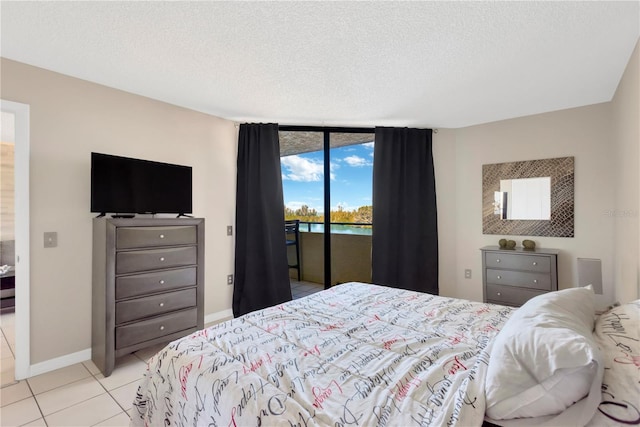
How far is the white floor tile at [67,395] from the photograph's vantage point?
1.98 m

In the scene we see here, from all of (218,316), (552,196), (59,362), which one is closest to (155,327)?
(59,362)

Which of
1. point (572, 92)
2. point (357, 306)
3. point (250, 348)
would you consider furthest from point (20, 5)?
point (572, 92)

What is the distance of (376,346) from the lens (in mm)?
1414

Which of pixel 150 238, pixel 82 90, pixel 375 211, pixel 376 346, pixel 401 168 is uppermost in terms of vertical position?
pixel 82 90

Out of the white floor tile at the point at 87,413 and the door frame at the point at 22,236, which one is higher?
the door frame at the point at 22,236

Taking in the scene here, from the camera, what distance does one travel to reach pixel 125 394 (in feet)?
6.95

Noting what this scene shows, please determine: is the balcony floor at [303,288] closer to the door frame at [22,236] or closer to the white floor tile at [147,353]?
the white floor tile at [147,353]

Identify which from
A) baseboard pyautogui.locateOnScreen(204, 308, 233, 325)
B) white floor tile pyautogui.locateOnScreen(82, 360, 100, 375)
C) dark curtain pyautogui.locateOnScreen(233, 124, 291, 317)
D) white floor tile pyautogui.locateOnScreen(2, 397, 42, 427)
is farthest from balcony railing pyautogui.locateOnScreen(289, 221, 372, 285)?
white floor tile pyautogui.locateOnScreen(2, 397, 42, 427)

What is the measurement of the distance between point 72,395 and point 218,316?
1554 mm

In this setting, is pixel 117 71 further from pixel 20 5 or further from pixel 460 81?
pixel 460 81

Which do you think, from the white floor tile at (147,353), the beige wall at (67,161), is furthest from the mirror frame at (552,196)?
the white floor tile at (147,353)

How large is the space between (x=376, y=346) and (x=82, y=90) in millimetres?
3081

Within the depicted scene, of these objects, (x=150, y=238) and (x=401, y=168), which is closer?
(x=150, y=238)

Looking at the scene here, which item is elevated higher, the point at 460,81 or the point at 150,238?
the point at 460,81
